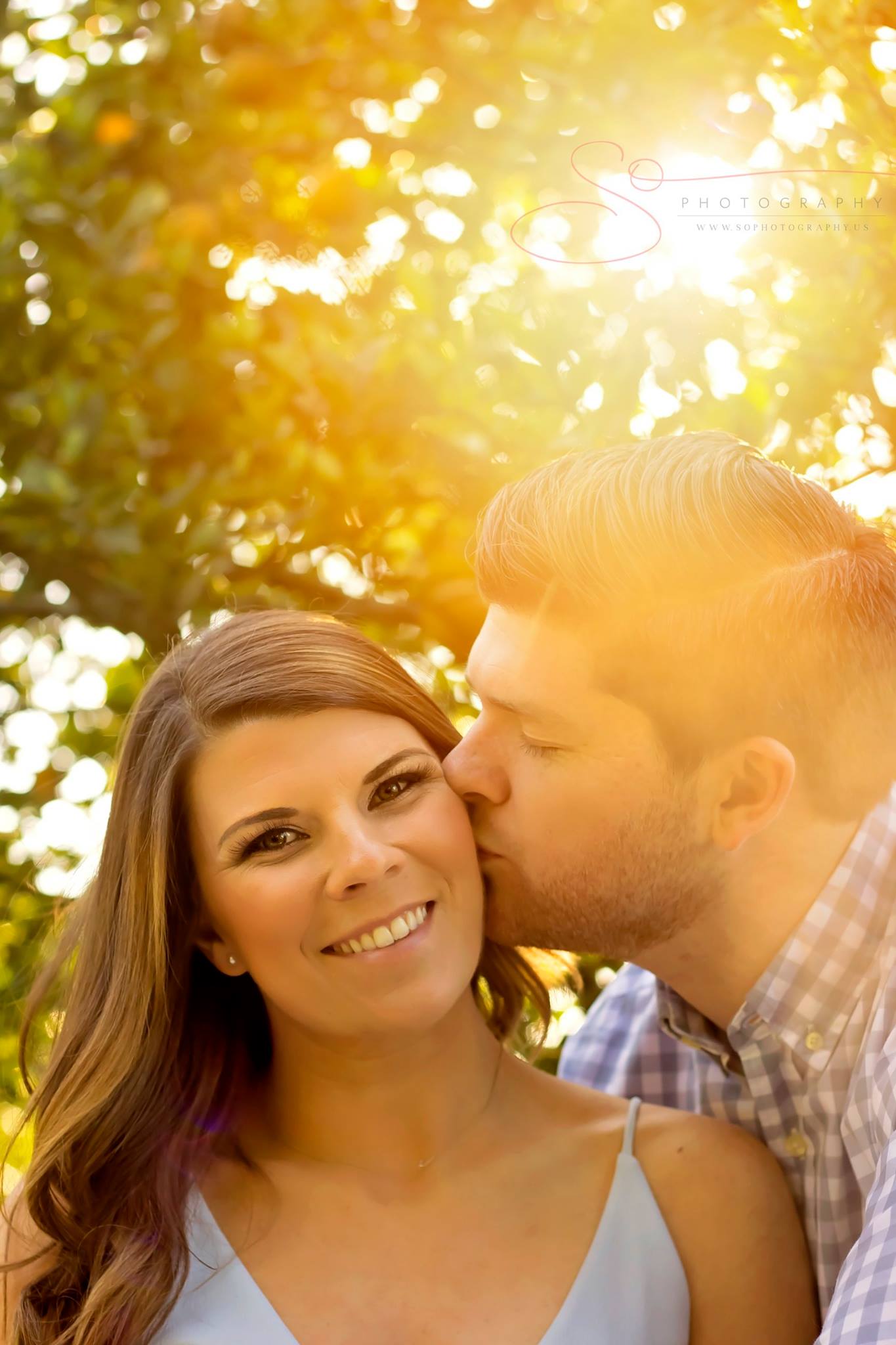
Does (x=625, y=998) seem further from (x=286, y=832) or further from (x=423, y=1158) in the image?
(x=286, y=832)

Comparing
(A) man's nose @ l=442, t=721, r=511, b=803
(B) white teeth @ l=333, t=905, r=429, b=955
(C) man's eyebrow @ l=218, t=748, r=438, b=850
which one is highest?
(C) man's eyebrow @ l=218, t=748, r=438, b=850

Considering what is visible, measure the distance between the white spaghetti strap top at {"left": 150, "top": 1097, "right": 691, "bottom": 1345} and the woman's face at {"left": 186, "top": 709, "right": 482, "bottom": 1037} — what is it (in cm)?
49

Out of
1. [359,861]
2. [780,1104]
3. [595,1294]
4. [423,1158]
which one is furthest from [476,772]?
[595,1294]

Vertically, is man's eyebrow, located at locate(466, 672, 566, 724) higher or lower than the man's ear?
higher

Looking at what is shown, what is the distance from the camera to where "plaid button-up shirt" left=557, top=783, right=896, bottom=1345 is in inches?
102

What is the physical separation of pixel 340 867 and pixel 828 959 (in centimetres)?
96

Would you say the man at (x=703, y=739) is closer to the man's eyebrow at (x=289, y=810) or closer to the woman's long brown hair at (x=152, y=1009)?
the man's eyebrow at (x=289, y=810)

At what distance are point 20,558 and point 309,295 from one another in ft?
3.06

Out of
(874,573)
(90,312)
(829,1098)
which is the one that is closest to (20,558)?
(90,312)

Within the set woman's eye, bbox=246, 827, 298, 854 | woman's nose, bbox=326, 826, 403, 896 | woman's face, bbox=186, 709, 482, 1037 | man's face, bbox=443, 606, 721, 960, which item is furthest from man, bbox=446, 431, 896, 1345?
woman's eye, bbox=246, 827, 298, 854

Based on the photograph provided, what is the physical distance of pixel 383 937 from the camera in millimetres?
2717

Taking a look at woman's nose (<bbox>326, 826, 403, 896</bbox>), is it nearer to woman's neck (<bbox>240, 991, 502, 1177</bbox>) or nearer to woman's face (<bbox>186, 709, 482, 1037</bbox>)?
woman's face (<bbox>186, 709, 482, 1037</bbox>)

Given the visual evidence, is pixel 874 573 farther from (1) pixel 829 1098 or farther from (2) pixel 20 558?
(2) pixel 20 558

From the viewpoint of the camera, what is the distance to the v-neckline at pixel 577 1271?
267cm
